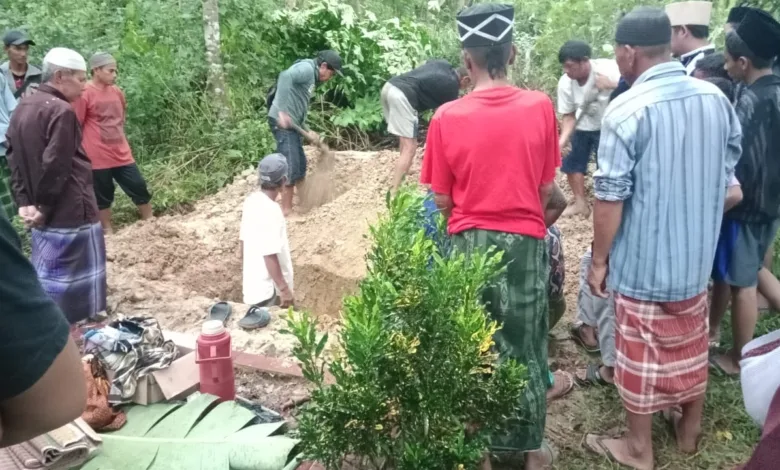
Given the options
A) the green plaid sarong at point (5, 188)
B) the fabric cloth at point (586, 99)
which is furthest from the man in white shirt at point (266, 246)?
the green plaid sarong at point (5, 188)

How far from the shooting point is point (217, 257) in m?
6.03

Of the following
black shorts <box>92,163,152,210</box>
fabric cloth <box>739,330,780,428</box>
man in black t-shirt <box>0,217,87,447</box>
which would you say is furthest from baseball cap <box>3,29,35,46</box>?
fabric cloth <box>739,330,780,428</box>

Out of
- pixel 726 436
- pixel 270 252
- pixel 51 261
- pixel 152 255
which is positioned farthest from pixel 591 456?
pixel 152 255

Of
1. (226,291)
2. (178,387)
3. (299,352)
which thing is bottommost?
(226,291)

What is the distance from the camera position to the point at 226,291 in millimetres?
5672

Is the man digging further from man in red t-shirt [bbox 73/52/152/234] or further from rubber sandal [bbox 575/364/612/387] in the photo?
rubber sandal [bbox 575/364/612/387]

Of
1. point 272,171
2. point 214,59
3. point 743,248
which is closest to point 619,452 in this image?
point 743,248

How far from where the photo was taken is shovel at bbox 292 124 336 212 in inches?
286

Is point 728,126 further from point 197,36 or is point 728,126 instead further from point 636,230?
point 197,36

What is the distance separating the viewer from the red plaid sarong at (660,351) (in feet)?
8.99

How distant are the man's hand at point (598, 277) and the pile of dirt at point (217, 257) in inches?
79.3

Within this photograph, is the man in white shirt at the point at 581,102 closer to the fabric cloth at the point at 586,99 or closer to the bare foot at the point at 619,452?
the fabric cloth at the point at 586,99

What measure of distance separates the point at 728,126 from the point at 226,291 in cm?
416

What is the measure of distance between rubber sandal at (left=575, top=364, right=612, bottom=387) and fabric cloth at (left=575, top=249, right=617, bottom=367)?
0.09 metres
